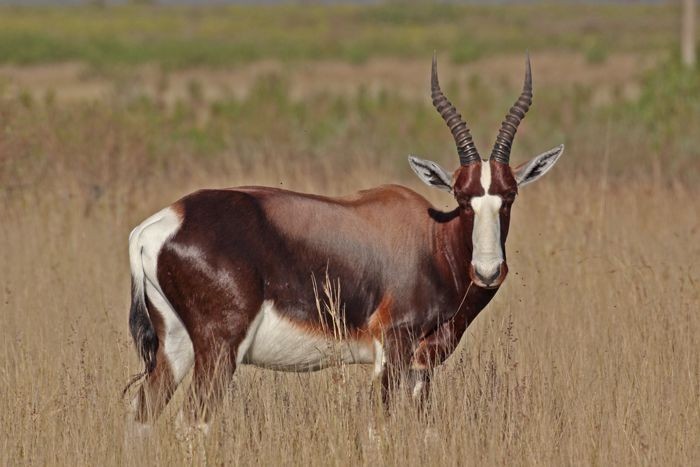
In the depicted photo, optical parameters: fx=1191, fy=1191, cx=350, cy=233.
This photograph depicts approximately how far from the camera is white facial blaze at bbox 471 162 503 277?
6.79m

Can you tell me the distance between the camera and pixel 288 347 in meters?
6.92

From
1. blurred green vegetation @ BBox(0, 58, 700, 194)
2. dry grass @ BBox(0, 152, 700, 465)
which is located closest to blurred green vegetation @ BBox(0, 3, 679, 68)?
blurred green vegetation @ BBox(0, 58, 700, 194)

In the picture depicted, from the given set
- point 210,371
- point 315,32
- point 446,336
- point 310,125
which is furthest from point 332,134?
point 315,32

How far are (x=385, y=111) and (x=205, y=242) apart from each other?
21.4 metres

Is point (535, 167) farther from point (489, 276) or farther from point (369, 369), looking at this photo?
point (369, 369)

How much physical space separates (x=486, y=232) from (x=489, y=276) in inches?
10.1

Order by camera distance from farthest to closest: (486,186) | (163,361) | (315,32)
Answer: (315,32) → (486,186) → (163,361)

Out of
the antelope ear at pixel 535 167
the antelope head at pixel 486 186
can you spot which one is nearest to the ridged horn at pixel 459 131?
the antelope head at pixel 486 186

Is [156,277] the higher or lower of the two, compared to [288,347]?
higher

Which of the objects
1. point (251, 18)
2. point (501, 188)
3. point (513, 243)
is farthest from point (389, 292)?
point (251, 18)

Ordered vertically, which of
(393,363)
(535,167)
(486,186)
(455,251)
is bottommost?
(393,363)

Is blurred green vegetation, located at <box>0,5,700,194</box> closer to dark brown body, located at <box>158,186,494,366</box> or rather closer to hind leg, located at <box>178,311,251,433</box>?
dark brown body, located at <box>158,186,494,366</box>

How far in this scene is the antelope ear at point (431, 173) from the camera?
740 centimetres

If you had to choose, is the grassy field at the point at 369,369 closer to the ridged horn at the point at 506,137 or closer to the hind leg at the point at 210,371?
the hind leg at the point at 210,371
